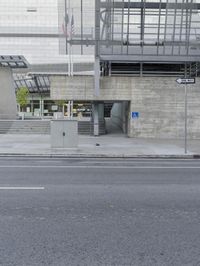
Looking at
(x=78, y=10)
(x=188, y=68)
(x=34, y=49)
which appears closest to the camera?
(x=188, y=68)

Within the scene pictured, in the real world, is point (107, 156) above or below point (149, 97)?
below

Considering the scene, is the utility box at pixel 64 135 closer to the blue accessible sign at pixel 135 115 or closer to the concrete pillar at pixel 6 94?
the blue accessible sign at pixel 135 115

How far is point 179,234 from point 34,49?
8254cm

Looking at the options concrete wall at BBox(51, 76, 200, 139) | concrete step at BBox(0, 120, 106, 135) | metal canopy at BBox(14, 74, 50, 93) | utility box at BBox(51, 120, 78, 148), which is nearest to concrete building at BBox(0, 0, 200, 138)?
concrete wall at BBox(51, 76, 200, 139)

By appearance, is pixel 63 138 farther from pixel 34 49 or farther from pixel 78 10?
pixel 34 49

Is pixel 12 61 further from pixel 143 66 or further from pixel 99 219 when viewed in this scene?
pixel 99 219

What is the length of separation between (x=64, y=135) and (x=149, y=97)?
372 inches

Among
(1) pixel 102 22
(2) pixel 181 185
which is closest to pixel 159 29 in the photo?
(1) pixel 102 22

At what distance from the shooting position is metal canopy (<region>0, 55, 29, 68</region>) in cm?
3331

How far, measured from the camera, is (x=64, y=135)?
1642 centimetres

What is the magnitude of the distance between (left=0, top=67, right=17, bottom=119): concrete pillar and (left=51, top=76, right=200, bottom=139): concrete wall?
13988 mm

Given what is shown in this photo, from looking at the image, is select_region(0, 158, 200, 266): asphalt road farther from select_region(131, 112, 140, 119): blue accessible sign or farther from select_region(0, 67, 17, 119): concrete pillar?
select_region(0, 67, 17, 119): concrete pillar

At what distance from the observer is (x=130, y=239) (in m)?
4.79

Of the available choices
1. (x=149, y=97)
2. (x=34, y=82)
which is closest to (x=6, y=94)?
(x=149, y=97)
